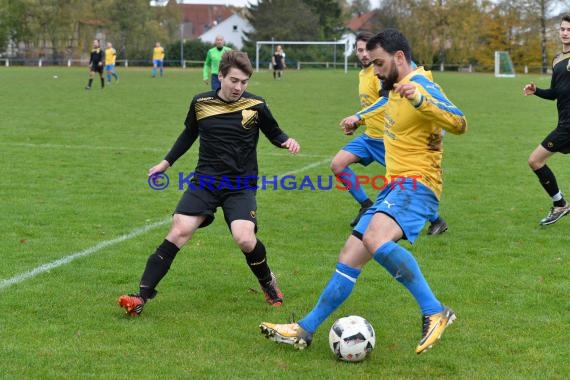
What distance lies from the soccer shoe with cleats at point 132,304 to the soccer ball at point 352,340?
135 centimetres

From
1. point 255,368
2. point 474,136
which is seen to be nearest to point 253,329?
point 255,368

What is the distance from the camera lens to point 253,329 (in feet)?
16.8

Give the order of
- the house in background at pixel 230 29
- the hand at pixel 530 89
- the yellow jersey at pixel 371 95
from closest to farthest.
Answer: the hand at pixel 530 89
the yellow jersey at pixel 371 95
the house in background at pixel 230 29

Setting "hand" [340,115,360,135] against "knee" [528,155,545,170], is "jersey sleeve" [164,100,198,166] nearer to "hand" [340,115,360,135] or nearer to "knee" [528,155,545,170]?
"hand" [340,115,360,135]

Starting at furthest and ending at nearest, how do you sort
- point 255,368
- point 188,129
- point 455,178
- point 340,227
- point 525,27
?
point 525,27 → point 455,178 → point 340,227 → point 188,129 → point 255,368

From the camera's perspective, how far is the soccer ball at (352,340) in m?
4.52

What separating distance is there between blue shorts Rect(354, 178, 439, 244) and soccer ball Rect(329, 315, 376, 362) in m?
0.55

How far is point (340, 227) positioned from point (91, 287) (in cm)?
318

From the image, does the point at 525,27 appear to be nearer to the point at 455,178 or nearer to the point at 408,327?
the point at 455,178

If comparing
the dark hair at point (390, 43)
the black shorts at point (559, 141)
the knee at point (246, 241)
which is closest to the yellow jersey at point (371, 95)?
the black shorts at point (559, 141)

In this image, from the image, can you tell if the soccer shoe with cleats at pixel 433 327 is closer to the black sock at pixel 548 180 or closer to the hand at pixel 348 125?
the hand at pixel 348 125

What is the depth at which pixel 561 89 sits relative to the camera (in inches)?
331

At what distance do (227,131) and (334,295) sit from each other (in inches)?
60.1

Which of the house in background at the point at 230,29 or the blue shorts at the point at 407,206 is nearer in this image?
the blue shorts at the point at 407,206
